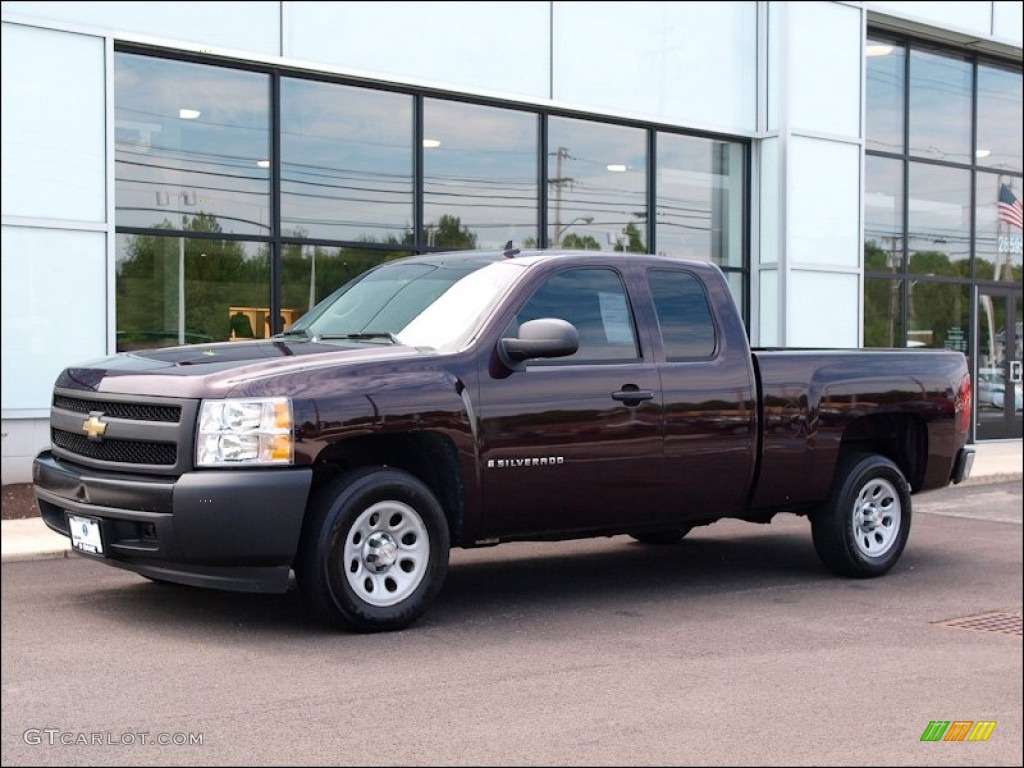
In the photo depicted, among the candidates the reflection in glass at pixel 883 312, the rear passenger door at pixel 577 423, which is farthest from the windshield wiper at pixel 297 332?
the reflection in glass at pixel 883 312

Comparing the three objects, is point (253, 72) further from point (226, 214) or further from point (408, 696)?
point (408, 696)

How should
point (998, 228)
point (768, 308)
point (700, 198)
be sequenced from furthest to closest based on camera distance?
point (998, 228) < point (768, 308) < point (700, 198)

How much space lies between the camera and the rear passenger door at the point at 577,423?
7.23 metres

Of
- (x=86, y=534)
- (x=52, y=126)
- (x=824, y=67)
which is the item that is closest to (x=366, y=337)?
(x=86, y=534)

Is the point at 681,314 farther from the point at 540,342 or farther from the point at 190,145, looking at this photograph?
the point at 190,145

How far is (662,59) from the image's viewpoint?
18281mm

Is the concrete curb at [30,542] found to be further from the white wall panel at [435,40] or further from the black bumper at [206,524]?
the white wall panel at [435,40]

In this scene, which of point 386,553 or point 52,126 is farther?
point 52,126

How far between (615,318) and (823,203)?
12.7 metres

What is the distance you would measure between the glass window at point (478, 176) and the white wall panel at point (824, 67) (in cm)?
447

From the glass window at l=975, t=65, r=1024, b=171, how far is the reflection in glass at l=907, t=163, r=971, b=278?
77cm

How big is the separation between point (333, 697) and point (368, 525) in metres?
1.36

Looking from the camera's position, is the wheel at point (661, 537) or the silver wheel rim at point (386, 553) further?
the wheel at point (661, 537)

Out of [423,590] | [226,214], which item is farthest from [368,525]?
[226,214]
